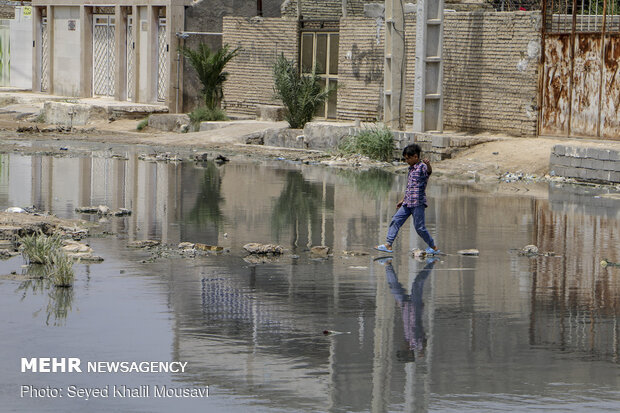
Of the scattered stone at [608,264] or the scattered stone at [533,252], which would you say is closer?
the scattered stone at [608,264]

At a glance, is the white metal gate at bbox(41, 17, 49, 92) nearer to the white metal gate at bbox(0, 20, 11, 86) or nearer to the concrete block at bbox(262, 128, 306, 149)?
the white metal gate at bbox(0, 20, 11, 86)

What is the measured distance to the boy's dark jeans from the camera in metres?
11.7

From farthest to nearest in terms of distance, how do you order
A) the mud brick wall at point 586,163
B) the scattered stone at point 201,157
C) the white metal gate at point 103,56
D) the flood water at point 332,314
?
1. the white metal gate at point 103,56
2. the scattered stone at point 201,157
3. the mud brick wall at point 586,163
4. the flood water at point 332,314

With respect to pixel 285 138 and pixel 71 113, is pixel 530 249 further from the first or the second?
pixel 71 113

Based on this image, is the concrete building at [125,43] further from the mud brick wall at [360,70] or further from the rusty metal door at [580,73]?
the rusty metal door at [580,73]

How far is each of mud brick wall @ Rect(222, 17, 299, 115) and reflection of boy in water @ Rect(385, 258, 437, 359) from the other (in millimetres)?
19473

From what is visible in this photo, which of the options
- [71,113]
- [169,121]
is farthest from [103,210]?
[71,113]

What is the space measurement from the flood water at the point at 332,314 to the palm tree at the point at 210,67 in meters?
14.8

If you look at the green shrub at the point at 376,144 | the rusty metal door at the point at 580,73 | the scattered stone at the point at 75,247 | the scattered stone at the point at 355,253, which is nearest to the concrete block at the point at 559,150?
the rusty metal door at the point at 580,73

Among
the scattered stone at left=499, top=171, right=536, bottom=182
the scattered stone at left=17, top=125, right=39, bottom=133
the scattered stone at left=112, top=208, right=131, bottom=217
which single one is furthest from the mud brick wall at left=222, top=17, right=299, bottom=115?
the scattered stone at left=112, top=208, right=131, bottom=217

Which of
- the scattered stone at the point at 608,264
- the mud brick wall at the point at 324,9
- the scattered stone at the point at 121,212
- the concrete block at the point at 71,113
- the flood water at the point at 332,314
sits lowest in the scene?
the flood water at the point at 332,314

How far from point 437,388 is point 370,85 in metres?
21.2

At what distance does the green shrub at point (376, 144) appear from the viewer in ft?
76.1

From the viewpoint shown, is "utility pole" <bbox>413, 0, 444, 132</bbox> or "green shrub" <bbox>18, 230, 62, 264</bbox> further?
"utility pole" <bbox>413, 0, 444, 132</bbox>
